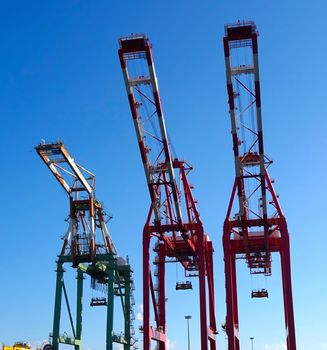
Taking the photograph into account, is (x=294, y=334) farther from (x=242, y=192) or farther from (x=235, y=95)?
A: (x=235, y=95)

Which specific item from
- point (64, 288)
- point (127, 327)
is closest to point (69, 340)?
point (64, 288)

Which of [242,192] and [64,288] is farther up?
[242,192]

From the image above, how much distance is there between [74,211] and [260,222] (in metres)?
18.4

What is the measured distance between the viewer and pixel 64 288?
5250cm

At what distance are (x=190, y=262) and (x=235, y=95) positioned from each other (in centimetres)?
1953

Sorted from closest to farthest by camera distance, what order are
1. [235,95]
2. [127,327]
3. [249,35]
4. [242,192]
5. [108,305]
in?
[249,35] → [235,95] → [242,192] → [108,305] → [127,327]

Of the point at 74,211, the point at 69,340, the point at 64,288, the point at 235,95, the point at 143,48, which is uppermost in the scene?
the point at 143,48

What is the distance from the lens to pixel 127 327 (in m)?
58.2

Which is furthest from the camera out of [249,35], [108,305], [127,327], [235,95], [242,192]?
[127,327]

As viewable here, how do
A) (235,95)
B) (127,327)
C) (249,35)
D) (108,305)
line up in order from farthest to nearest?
(127,327) → (108,305) → (235,95) → (249,35)

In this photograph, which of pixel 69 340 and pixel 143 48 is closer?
pixel 143 48

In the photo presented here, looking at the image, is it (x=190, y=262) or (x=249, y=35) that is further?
(x=190, y=262)

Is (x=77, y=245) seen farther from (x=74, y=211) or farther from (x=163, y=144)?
(x=163, y=144)

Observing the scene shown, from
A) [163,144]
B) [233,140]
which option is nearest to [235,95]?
[233,140]
